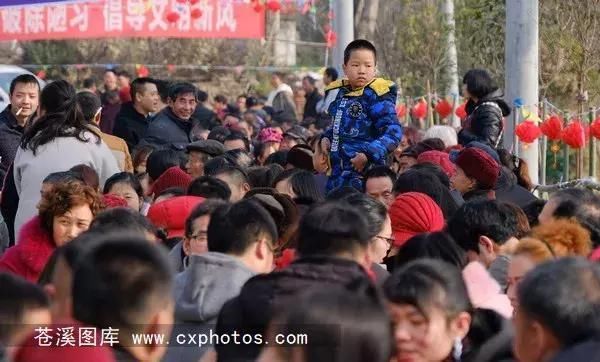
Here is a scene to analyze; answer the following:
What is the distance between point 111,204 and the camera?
290 inches

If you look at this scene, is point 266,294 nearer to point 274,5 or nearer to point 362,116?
point 362,116

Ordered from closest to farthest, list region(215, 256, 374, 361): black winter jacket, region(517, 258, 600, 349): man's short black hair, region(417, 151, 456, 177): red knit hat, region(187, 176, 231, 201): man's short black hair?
region(517, 258, 600, 349): man's short black hair, region(215, 256, 374, 361): black winter jacket, region(187, 176, 231, 201): man's short black hair, region(417, 151, 456, 177): red knit hat

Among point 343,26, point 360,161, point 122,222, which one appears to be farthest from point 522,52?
point 122,222

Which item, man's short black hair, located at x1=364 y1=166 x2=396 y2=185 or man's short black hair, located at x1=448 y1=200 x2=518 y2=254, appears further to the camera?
man's short black hair, located at x1=364 y1=166 x2=396 y2=185

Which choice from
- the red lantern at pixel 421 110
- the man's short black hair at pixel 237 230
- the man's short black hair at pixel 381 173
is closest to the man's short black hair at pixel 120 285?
the man's short black hair at pixel 237 230

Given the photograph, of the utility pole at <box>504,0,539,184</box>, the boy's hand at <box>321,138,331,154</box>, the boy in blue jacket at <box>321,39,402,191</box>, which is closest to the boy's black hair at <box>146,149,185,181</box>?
the boy's hand at <box>321,138,331,154</box>

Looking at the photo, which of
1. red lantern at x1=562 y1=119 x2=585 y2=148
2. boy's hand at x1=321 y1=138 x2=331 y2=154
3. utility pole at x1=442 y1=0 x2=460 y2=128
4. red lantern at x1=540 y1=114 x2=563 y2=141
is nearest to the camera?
boy's hand at x1=321 y1=138 x2=331 y2=154

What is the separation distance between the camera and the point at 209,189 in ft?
26.1

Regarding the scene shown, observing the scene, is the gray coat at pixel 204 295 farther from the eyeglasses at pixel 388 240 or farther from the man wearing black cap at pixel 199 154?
the man wearing black cap at pixel 199 154

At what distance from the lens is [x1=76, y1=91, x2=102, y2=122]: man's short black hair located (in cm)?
918

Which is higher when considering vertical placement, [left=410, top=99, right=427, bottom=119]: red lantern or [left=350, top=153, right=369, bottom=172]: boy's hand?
[left=350, top=153, right=369, bottom=172]: boy's hand

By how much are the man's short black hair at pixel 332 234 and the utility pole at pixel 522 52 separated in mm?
8447

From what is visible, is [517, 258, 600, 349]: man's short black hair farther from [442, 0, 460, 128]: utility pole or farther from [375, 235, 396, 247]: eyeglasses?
[442, 0, 460, 128]: utility pole

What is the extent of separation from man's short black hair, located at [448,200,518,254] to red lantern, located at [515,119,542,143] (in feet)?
21.8
